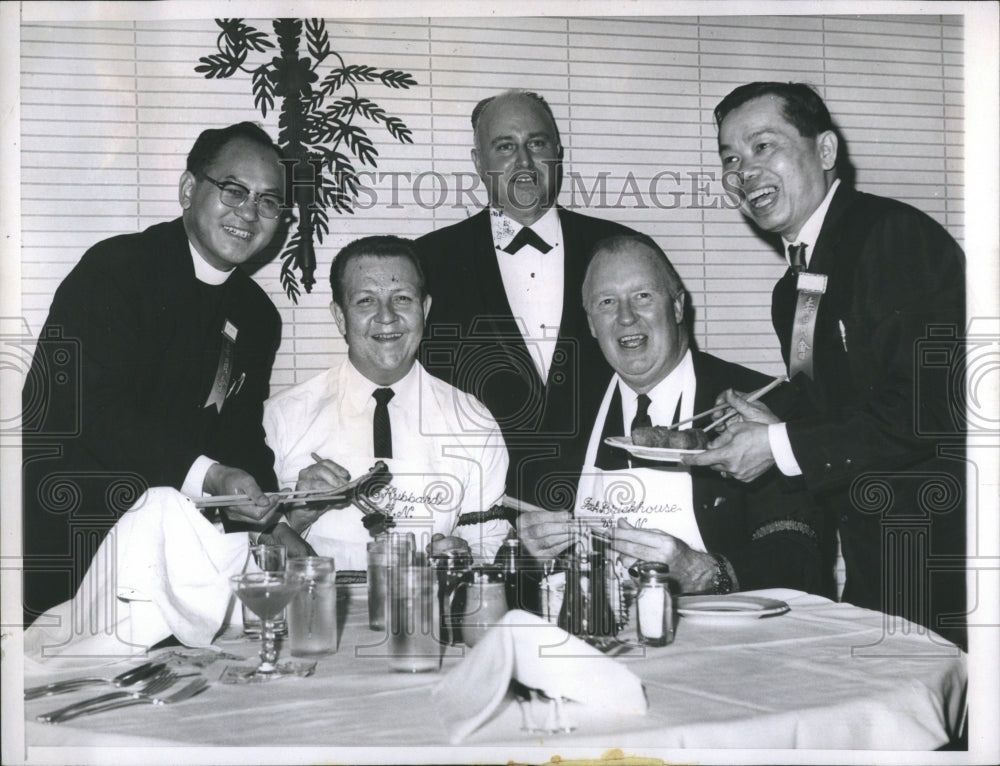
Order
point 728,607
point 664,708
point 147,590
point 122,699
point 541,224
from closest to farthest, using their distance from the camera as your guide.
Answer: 1. point 664,708
2. point 122,699
3. point 728,607
4. point 147,590
5. point 541,224

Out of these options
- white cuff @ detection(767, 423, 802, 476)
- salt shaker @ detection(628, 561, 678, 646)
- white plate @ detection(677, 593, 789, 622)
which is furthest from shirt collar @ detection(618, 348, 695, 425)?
salt shaker @ detection(628, 561, 678, 646)

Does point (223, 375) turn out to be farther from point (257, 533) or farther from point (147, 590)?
point (147, 590)

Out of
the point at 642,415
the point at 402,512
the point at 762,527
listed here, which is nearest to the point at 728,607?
the point at 762,527

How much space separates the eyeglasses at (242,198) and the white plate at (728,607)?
149cm

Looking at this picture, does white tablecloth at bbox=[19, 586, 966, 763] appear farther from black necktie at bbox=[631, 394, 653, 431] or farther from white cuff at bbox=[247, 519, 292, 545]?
black necktie at bbox=[631, 394, 653, 431]

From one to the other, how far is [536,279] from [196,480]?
1071 mm

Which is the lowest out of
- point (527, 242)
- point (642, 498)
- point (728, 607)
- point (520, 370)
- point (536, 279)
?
point (728, 607)

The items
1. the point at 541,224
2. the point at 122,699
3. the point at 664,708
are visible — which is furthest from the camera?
the point at 541,224

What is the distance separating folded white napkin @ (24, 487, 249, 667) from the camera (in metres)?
2.28

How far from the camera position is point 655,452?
2.45 meters

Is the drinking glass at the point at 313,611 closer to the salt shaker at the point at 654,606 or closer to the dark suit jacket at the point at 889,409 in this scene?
the salt shaker at the point at 654,606

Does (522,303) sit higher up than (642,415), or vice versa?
(522,303)

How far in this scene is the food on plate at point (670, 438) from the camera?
2.50 metres

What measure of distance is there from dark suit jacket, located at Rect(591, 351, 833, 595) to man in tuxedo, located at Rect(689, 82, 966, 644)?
0.05 meters
